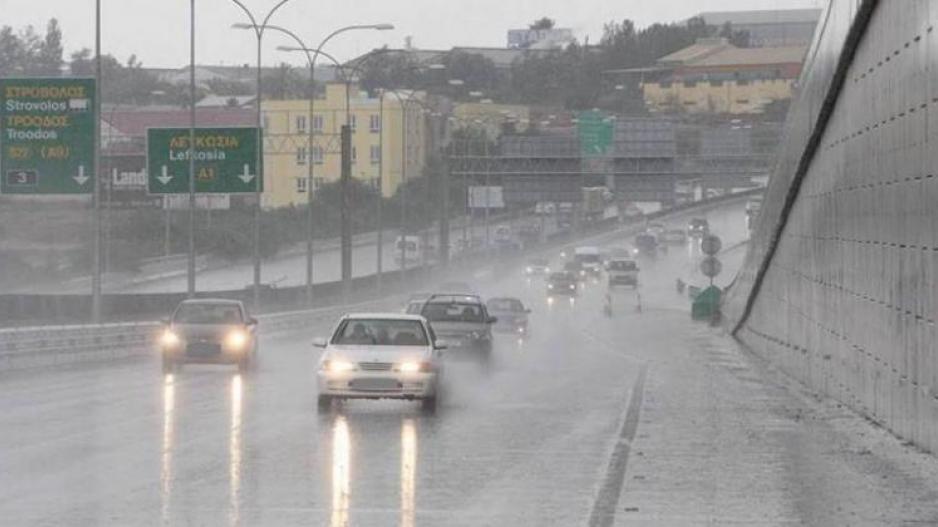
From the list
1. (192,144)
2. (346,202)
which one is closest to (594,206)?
(346,202)

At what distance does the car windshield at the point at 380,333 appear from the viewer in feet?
101

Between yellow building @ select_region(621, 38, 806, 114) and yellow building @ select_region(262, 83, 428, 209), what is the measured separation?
28.1 meters

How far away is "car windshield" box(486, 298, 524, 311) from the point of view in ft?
217

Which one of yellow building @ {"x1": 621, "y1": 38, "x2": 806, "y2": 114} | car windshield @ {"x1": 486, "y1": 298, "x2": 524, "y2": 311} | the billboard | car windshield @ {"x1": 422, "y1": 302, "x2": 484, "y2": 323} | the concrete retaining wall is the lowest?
car windshield @ {"x1": 486, "y1": 298, "x2": 524, "y2": 311}

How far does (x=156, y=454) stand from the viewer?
2127 cm

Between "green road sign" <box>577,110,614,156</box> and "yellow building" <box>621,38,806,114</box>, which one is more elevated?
"yellow building" <box>621,38,806,114</box>

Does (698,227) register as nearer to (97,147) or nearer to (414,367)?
(97,147)

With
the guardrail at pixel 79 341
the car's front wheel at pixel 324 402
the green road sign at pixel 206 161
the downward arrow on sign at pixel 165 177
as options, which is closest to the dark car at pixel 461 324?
the guardrail at pixel 79 341

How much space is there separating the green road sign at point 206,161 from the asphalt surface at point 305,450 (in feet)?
54.8

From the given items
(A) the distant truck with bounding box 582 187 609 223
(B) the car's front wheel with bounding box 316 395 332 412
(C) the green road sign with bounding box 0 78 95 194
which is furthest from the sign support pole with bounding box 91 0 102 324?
(A) the distant truck with bounding box 582 187 609 223

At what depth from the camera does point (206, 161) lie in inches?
2415

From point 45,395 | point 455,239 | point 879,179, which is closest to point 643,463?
point 879,179

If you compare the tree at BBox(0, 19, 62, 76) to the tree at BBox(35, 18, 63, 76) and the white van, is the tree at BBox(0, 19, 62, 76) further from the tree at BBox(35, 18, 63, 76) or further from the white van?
the white van

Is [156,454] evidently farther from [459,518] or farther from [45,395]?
[45,395]
